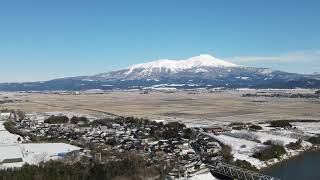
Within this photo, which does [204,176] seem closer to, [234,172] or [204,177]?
[204,177]

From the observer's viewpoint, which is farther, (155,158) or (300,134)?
(300,134)

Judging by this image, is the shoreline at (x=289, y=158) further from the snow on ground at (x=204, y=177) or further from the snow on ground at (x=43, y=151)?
the snow on ground at (x=43, y=151)

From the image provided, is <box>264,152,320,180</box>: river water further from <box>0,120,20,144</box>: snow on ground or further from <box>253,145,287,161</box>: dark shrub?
<box>0,120,20,144</box>: snow on ground

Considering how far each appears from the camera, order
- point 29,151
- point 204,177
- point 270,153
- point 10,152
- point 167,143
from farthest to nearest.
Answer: point 167,143, point 270,153, point 29,151, point 10,152, point 204,177

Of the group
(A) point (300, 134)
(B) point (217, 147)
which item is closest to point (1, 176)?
(B) point (217, 147)

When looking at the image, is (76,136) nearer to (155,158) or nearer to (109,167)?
(155,158)

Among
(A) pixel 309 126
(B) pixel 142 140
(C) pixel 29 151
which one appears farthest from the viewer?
(A) pixel 309 126

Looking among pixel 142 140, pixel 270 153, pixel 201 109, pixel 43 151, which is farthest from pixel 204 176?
pixel 201 109
